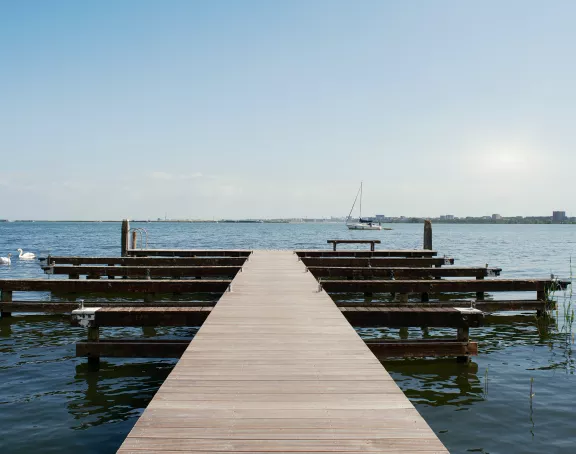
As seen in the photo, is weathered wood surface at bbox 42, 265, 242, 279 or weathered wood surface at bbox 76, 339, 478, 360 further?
weathered wood surface at bbox 42, 265, 242, 279

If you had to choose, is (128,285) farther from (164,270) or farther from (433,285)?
(433,285)

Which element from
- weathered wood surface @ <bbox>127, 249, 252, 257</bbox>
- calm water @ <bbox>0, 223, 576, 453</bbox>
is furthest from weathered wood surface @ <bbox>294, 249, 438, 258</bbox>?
calm water @ <bbox>0, 223, 576, 453</bbox>

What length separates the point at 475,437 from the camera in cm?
646

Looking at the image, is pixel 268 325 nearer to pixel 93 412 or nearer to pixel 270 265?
pixel 93 412

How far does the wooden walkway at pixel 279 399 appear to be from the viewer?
3948 mm

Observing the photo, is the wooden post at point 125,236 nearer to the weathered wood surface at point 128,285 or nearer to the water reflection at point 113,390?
the weathered wood surface at point 128,285

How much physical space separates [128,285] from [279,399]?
8.99m

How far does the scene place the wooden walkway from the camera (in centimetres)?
395

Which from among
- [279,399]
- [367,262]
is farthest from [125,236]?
[279,399]

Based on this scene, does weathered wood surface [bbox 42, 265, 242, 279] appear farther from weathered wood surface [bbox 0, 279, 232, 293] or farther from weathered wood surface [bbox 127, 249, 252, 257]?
weathered wood surface [bbox 127, 249, 252, 257]

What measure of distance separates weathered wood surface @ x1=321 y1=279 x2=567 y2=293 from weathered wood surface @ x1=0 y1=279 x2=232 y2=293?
9.43 ft

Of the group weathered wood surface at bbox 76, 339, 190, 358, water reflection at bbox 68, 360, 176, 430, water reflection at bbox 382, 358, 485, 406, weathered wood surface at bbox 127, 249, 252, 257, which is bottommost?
water reflection at bbox 68, 360, 176, 430

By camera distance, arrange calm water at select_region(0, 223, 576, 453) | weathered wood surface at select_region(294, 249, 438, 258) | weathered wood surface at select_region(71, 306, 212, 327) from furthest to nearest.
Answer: weathered wood surface at select_region(294, 249, 438, 258) → weathered wood surface at select_region(71, 306, 212, 327) → calm water at select_region(0, 223, 576, 453)

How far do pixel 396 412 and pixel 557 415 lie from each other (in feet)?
13.3
